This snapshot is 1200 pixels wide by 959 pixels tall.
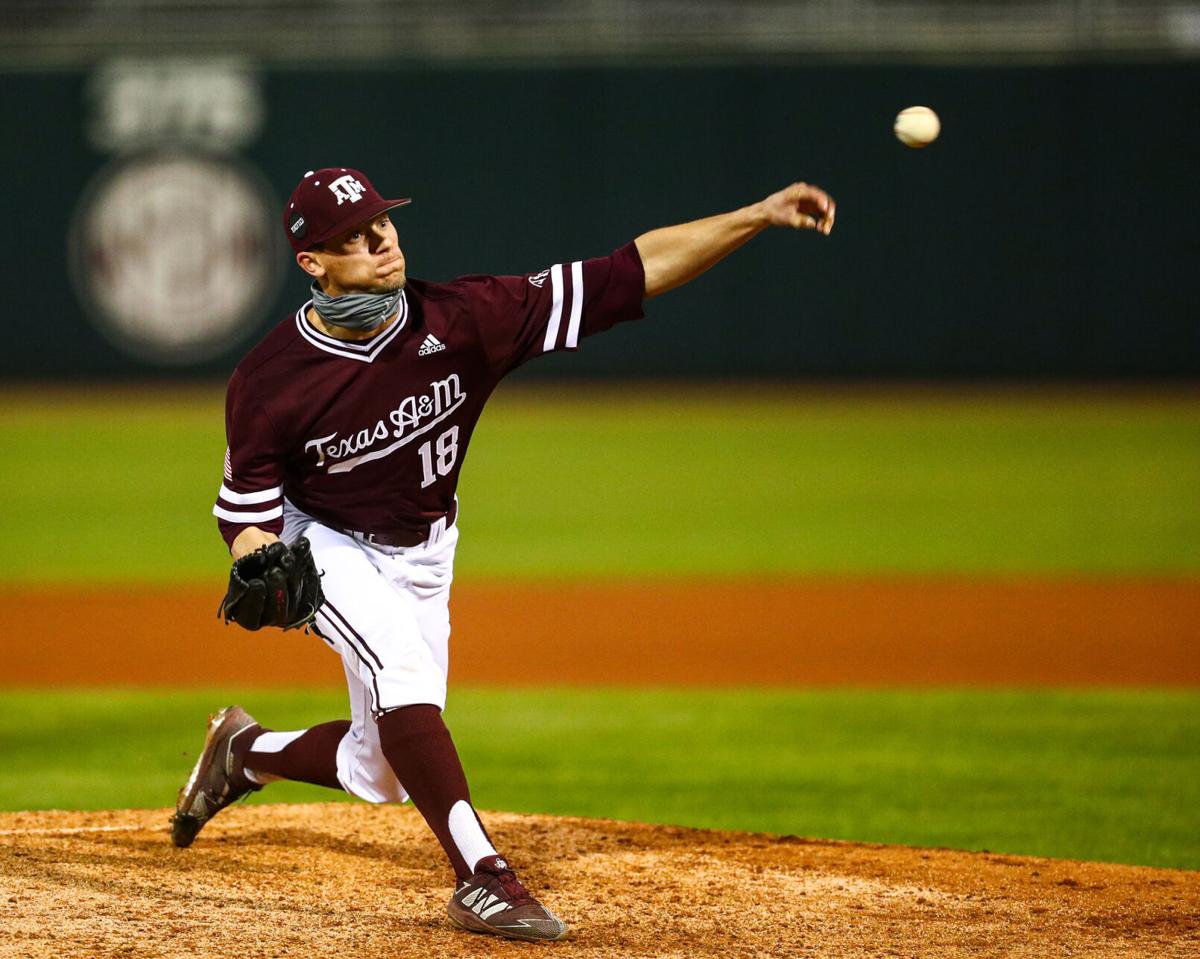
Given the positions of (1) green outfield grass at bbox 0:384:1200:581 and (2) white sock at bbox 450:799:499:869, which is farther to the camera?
(1) green outfield grass at bbox 0:384:1200:581

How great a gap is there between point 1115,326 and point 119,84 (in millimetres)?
11487

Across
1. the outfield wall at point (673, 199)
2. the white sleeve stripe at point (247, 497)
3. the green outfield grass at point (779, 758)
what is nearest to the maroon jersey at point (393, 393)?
the white sleeve stripe at point (247, 497)

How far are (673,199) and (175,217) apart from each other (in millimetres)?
5597

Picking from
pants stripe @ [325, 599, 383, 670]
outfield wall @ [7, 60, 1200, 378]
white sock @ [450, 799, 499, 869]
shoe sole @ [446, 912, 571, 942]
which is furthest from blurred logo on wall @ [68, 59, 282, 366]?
shoe sole @ [446, 912, 571, 942]

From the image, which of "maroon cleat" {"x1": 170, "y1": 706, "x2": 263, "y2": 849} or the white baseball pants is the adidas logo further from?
"maroon cleat" {"x1": 170, "y1": 706, "x2": 263, "y2": 849}

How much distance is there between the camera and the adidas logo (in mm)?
4031

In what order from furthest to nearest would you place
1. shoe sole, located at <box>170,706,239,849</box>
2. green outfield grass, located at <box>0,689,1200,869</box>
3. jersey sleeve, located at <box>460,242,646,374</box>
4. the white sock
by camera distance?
green outfield grass, located at <box>0,689,1200,869</box>
shoe sole, located at <box>170,706,239,849</box>
jersey sleeve, located at <box>460,242,646,374</box>
the white sock

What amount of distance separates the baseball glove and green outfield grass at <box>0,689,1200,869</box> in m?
1.71

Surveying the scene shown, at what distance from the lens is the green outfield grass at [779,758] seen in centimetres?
519

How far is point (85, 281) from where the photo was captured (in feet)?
60.9

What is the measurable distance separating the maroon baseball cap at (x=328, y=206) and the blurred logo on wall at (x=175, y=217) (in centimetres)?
1480

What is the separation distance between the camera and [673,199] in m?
18.5

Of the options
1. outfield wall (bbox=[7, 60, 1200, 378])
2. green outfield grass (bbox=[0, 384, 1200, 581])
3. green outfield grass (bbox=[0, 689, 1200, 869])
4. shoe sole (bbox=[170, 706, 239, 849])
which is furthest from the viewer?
outfield wall (bbox=[7, 60, 1200, 378])

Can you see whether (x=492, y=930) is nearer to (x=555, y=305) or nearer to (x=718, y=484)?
(x=555, y=305)
